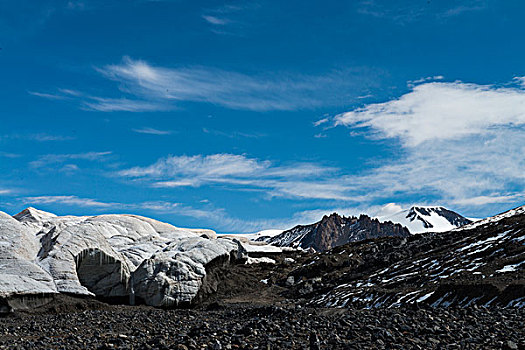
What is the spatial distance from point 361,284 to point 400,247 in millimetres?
24091

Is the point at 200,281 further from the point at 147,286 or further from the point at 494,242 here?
the point at 494,242

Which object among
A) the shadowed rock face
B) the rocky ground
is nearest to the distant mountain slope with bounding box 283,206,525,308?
the rocky ground

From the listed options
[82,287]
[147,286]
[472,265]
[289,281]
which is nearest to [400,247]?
[289,281]

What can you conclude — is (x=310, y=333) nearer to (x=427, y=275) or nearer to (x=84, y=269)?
(x=427, y=275)

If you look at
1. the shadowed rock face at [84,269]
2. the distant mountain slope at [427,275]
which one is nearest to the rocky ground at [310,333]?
the distant mountain slope at [427,275]

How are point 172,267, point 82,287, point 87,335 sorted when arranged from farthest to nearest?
point 172,267 < point 82,287 < point 87,335

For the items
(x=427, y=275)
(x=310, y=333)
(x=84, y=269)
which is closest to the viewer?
(x=310, y=333)

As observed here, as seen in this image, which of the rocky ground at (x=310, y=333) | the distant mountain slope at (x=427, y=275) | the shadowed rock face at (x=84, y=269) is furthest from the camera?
the shadowed rock face at (x=84, y=269)

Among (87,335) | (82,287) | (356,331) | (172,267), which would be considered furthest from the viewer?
(172,267)

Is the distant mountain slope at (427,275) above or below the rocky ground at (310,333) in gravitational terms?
above

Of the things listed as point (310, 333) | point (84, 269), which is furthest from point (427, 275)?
point (84, 269)

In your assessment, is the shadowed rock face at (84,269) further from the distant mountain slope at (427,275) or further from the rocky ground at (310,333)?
the distant mountain slope at (427,275)

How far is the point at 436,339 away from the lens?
1648cm

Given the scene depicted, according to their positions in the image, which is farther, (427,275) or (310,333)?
(427,275)
